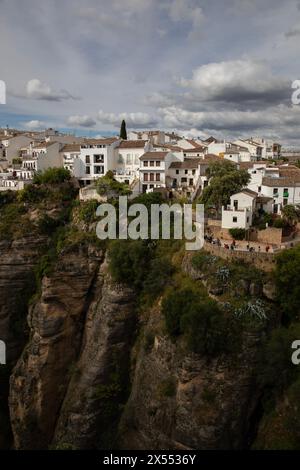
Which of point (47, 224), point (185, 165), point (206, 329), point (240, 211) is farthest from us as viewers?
point (185, 165)

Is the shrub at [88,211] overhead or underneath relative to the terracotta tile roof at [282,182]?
underneath

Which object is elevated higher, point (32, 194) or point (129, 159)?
point (129, 159)

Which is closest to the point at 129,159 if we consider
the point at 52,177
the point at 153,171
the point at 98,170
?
the point at 98,170

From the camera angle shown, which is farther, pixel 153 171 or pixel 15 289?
pixel 153 171

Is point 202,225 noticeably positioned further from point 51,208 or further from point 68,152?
point 68,152

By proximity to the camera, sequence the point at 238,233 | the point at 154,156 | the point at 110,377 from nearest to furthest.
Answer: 1. the point at 238,233
2. the point at 110,377
3. the point at 154,156

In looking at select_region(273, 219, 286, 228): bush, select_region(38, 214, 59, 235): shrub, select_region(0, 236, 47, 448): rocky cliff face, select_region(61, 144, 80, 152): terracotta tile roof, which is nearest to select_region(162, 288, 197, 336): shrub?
select_region(273, 219, 286, 228): bush

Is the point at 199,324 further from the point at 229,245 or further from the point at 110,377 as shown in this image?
the point at 110,377

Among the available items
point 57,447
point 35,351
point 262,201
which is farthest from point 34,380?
point 262,201

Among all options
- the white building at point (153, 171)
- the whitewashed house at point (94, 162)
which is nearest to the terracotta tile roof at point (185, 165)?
the white building at point (153, 171)

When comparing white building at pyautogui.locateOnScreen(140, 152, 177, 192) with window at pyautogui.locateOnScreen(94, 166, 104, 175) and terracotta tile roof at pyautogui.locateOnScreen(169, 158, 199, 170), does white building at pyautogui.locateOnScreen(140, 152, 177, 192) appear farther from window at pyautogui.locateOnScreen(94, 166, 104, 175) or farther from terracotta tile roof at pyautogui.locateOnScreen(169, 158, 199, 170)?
window at pyautogui.locateOnScreen(94, 166, 104, 175)

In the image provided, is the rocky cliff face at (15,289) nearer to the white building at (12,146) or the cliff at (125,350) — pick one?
the cliff at (125,350)
